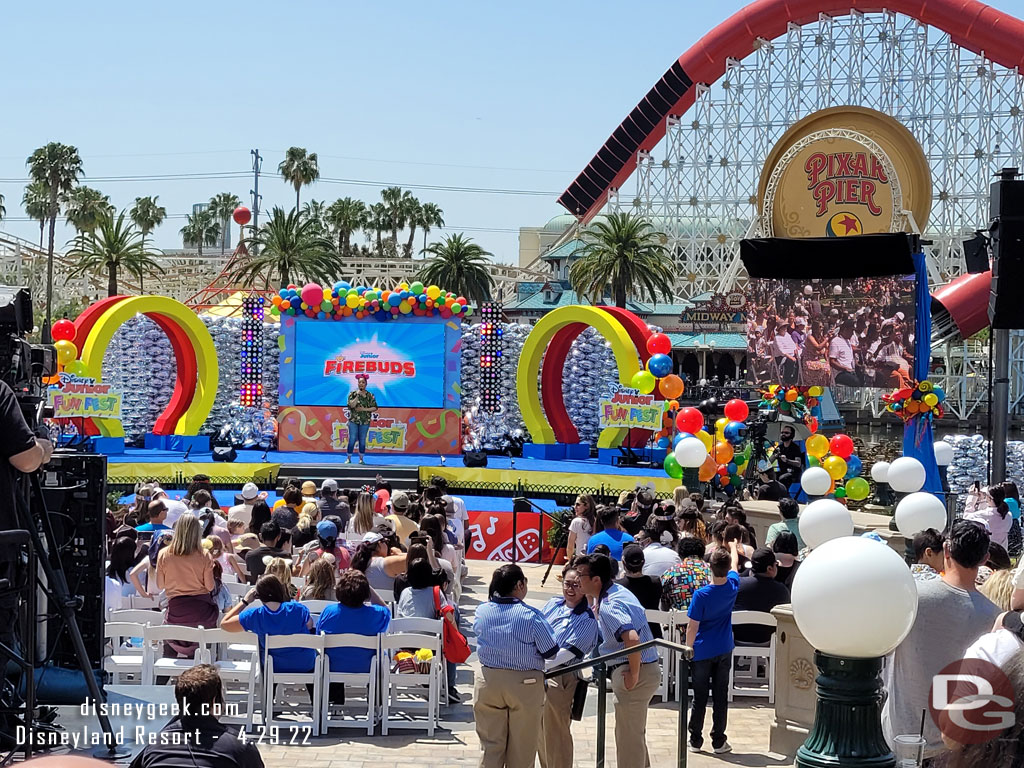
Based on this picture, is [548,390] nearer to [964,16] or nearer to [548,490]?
[548,490]

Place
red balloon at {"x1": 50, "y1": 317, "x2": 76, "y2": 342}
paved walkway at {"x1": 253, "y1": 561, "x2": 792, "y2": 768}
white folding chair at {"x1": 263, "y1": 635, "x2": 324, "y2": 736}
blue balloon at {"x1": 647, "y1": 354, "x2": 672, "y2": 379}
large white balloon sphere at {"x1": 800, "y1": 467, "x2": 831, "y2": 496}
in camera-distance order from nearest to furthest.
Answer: paved walkway at {"x1": 253, "y1": 561, "x2": 792, "y2": 768} → white folding chair at {"x1": 263, "y1": 635, "x2": 324, "y2": 736} → large white balloon sphere at {"x1": 800, "y1": 467, "x2": 831, "y2": 496} → blue balloon at {"x1": 647, "y1": 354, "x2": 672, "y2": 379} → red balloon at {"x1": 50, "y1": 317, "x2": 76, "y2": 342}

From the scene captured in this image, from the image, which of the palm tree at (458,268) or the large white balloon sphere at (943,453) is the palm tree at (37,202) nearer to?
the palm tree at (458,268)

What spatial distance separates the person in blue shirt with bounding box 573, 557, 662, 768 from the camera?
6.75 m

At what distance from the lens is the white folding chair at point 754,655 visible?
906cm

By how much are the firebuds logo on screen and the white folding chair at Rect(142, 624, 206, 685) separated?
18.4 m

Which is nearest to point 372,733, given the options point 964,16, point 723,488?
point 723,488

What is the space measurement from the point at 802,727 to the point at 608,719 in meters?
1.44

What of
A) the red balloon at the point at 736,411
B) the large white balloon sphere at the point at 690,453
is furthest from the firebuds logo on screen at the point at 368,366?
the large white balloon sphere at the point at 690,453

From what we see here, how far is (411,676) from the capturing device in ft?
27.4

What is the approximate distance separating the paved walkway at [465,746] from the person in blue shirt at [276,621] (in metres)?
0.54

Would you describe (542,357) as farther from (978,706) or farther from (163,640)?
(978,706)

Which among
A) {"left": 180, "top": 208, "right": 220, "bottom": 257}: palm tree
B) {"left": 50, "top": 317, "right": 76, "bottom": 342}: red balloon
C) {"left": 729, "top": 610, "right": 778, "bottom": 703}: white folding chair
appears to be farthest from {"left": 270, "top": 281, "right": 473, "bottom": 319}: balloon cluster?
{"left": 180, "top": 208, "right": 220, "bottom": 257}: palm tree

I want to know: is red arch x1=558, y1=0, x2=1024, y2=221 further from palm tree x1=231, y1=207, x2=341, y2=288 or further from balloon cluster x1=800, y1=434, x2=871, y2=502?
balloon cluster x1=800, y1=434, x2=871, y2=502

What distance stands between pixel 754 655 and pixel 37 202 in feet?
202
